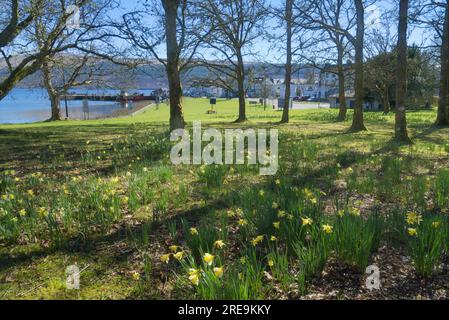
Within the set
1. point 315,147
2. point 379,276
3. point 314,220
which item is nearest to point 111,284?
point 314,220

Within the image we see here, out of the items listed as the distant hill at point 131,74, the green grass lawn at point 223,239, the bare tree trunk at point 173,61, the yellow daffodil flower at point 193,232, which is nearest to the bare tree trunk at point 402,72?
the green grass lawn at point 223,239

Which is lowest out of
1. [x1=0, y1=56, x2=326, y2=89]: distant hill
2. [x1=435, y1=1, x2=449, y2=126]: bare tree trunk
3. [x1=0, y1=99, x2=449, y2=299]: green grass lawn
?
[x1=0, y1=99, x2=449, y2=299]: green grass lawn

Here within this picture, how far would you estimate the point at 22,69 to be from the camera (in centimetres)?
1455

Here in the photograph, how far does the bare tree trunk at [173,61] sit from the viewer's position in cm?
1209

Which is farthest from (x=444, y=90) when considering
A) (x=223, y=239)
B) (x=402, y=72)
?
→ (x=223, y=239)

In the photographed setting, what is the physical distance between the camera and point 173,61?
12523 millimetres

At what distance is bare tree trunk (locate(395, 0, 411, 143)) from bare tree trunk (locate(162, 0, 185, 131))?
22.9 feet

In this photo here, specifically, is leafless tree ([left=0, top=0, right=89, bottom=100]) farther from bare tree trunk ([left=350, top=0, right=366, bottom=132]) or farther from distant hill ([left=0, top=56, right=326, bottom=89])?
bare tree trunk ([left=350, top=0, right=366, bottom=132])

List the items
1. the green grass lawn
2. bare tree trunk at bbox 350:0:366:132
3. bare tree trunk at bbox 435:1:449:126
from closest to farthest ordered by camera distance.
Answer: the green grass lawn
bare tree trunk at bbox 350:0:366:132
bare tree trunk at bbox 435:1:449:126

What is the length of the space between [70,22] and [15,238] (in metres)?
11.9

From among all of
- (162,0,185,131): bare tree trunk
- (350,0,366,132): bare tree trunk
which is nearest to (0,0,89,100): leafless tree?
(162,0,185,131): bare tree trunk

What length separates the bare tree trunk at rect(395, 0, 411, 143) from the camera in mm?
10742

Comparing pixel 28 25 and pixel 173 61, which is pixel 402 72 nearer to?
pixel 173 61
